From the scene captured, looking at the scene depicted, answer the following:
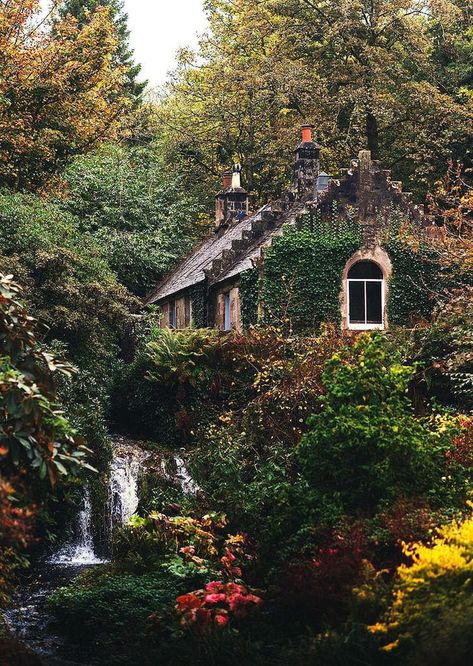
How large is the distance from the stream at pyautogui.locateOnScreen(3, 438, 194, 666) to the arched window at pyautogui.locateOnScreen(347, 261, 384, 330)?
8996mm

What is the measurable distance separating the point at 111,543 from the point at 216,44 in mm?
34291

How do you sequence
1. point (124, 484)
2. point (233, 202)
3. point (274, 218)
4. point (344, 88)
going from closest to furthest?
point (124, 484) → point (274, 218) → point (344, 88) → point (233, 202)

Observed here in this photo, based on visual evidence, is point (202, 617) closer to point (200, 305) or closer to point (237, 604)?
point (237, 604)

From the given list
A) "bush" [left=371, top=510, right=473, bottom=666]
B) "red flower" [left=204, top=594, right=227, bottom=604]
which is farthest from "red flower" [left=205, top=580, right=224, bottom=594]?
"bush" [left=371, top=510, right=473, bottom=666]

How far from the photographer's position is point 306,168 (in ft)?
127

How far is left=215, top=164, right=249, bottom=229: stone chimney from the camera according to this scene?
46094mm

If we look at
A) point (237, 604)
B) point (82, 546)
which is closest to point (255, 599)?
point (237, 604)

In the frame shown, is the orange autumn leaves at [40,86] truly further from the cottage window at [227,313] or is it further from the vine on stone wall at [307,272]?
the vine on stone wall at [307,272]

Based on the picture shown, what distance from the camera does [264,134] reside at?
48.9m

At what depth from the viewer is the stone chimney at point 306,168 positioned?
38.5 metres

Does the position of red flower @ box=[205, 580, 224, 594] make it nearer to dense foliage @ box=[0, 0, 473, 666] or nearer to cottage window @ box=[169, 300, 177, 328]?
dense foliage @ box=[0, 0, 473, 666]

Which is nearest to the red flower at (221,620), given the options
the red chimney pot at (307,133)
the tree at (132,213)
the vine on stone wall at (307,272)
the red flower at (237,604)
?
the red flower at (237,604)

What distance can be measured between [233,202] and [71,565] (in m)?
24.2

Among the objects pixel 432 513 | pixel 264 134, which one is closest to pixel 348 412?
pixel 432 513
